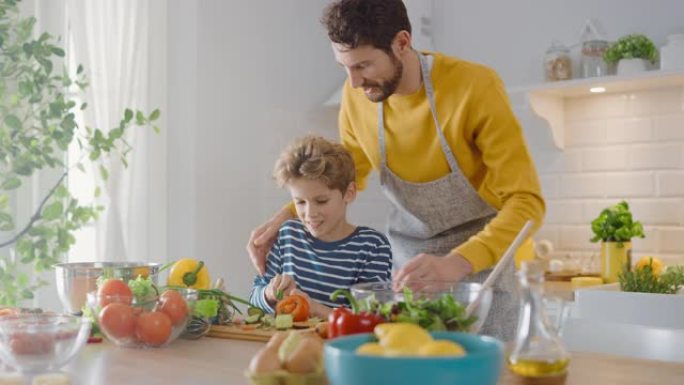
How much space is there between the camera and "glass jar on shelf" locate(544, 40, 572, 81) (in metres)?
3.54

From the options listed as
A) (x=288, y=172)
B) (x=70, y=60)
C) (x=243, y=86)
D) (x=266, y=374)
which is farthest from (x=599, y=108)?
(x=266, y=374)

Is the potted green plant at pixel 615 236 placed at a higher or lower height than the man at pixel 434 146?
lower

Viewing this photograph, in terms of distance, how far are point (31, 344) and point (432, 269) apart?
828 millimetres

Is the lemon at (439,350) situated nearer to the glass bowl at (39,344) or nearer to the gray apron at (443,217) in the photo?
the glass bowl at (39,344)

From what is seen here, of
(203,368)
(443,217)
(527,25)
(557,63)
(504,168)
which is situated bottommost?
(203,368)

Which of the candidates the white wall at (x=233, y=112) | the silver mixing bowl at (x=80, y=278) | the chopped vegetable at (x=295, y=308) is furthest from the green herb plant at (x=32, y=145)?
the chopped vegetable at (x=295, y=308)

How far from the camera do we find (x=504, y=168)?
227 centimetres

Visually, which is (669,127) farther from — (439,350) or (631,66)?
(439,350)

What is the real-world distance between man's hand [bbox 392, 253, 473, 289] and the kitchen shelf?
1552 millimetres

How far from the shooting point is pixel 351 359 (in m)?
1.01

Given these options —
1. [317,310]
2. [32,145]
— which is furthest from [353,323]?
[32,145]

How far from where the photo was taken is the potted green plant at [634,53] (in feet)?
10.9

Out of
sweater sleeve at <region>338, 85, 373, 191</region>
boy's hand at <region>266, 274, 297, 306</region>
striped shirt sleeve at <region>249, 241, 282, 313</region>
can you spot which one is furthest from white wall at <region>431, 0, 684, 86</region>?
boy's hand at <region>266, 274, 297, 306</region>

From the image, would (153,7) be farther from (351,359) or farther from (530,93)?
(351,359)
